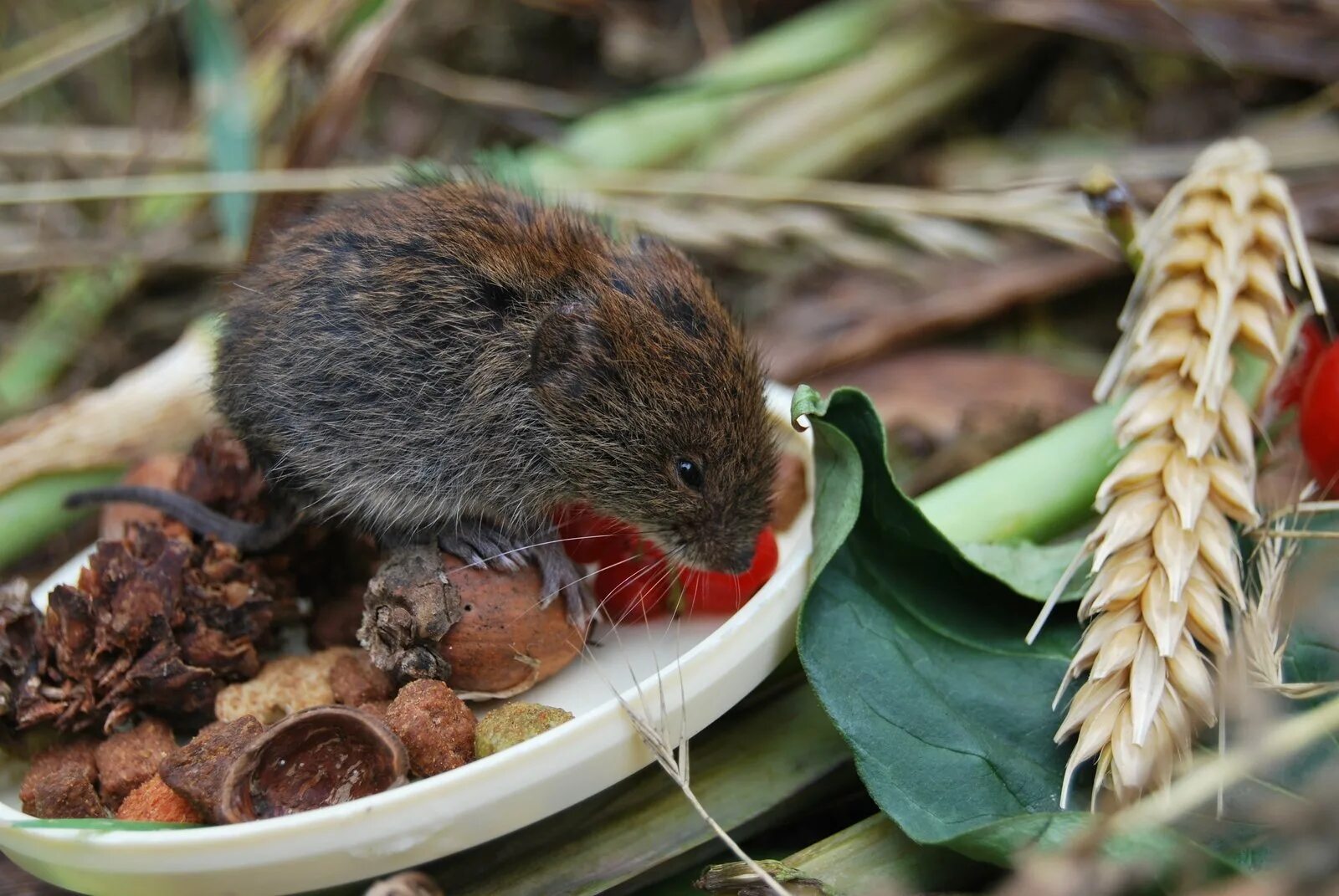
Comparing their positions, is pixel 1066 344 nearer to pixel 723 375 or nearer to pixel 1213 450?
pixel 1213 450

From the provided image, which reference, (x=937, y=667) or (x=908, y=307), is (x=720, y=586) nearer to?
(x=937, y=667)

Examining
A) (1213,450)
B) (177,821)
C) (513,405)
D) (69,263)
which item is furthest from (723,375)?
(69,263)

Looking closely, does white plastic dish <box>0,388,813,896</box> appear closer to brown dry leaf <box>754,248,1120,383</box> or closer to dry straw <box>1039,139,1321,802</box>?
dry straw <box>1039,139,1321,802</box>

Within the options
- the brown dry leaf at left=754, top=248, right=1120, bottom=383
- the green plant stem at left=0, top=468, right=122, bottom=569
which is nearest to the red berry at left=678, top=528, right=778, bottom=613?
the brown dry leaf at left=754, top=248, right=1120, bottom=383

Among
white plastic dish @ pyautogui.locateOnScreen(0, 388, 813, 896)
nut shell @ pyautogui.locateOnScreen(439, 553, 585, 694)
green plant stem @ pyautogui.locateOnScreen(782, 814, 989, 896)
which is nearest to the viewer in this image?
white plastic dish @ pyautogui.locateOnScreen(0, 388, 813, 896)

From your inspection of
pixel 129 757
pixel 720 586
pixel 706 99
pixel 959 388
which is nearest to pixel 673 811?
pixel 720 586
